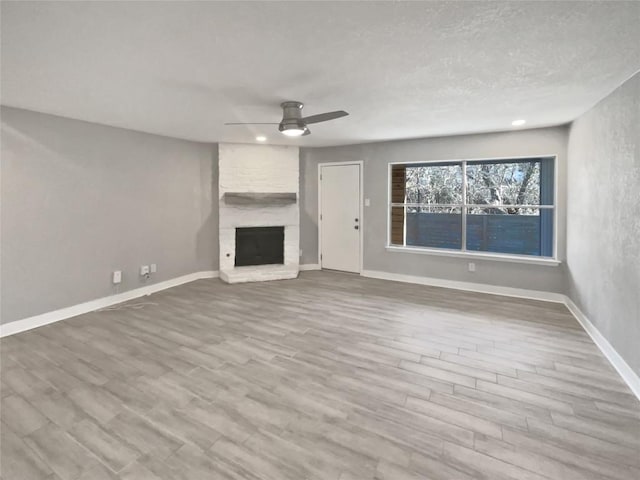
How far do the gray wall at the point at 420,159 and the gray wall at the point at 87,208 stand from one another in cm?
207

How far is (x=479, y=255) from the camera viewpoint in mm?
4887

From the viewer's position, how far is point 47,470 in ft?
5.39

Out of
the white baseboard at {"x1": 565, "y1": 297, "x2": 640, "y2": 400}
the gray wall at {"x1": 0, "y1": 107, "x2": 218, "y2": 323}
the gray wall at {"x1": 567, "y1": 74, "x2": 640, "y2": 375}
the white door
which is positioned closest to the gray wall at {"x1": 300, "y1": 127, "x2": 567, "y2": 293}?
the white door

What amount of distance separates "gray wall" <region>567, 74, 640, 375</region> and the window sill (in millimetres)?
517

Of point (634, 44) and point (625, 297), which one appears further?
point (625, 297)

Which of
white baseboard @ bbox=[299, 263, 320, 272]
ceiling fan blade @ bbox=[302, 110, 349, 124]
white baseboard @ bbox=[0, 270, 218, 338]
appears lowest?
white baseboard @ bbox=[0, 270, 218, 338]

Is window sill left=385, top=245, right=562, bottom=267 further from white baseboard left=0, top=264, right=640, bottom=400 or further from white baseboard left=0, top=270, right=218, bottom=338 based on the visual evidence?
white baseboard left=0, top=270, right=218, bottom=338

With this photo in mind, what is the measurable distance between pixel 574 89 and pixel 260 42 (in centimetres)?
277

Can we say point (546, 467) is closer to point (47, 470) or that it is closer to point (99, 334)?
point (47, 470)

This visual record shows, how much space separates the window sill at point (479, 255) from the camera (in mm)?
4418

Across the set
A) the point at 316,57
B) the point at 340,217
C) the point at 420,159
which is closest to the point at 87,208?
the point at 316,57

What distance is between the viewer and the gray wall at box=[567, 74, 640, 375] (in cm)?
247

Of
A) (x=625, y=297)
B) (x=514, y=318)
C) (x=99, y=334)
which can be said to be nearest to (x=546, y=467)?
(x=625, y=297)

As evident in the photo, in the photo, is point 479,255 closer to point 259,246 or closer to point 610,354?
point 610,354
